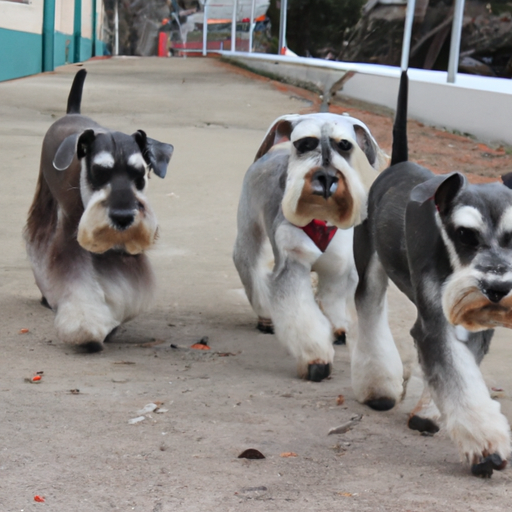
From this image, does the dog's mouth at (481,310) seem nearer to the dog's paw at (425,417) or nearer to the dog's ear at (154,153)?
the dog's paw at (425,417)

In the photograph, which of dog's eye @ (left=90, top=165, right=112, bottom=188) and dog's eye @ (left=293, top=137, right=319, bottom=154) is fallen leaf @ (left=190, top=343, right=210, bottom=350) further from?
dog's eye @ (left=293, top=137, right=319, bottom=154)

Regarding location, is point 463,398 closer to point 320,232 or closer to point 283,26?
point 320,232

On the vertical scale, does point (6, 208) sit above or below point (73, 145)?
below

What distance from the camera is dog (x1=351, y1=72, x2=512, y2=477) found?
110 inches

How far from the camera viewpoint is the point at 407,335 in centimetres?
514

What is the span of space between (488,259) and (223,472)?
114 centimetres

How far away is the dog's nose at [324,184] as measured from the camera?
4.05 m

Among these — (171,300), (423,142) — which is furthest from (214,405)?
(423,142)

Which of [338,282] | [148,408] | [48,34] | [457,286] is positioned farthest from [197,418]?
[48,34]

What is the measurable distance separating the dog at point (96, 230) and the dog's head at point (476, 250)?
1848 mm

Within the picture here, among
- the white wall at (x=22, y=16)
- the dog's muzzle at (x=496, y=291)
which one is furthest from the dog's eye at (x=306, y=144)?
the white wall at (x=22, y=16)

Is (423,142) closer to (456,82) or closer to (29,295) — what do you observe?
(456,82)

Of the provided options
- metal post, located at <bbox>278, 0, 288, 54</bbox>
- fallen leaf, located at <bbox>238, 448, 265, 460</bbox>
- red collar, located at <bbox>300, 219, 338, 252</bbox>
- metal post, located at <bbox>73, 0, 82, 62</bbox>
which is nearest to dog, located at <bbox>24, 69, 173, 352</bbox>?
red collar, located at <bbox>300, 219, 338, 252</bbox>

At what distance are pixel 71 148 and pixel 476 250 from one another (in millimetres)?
2780
